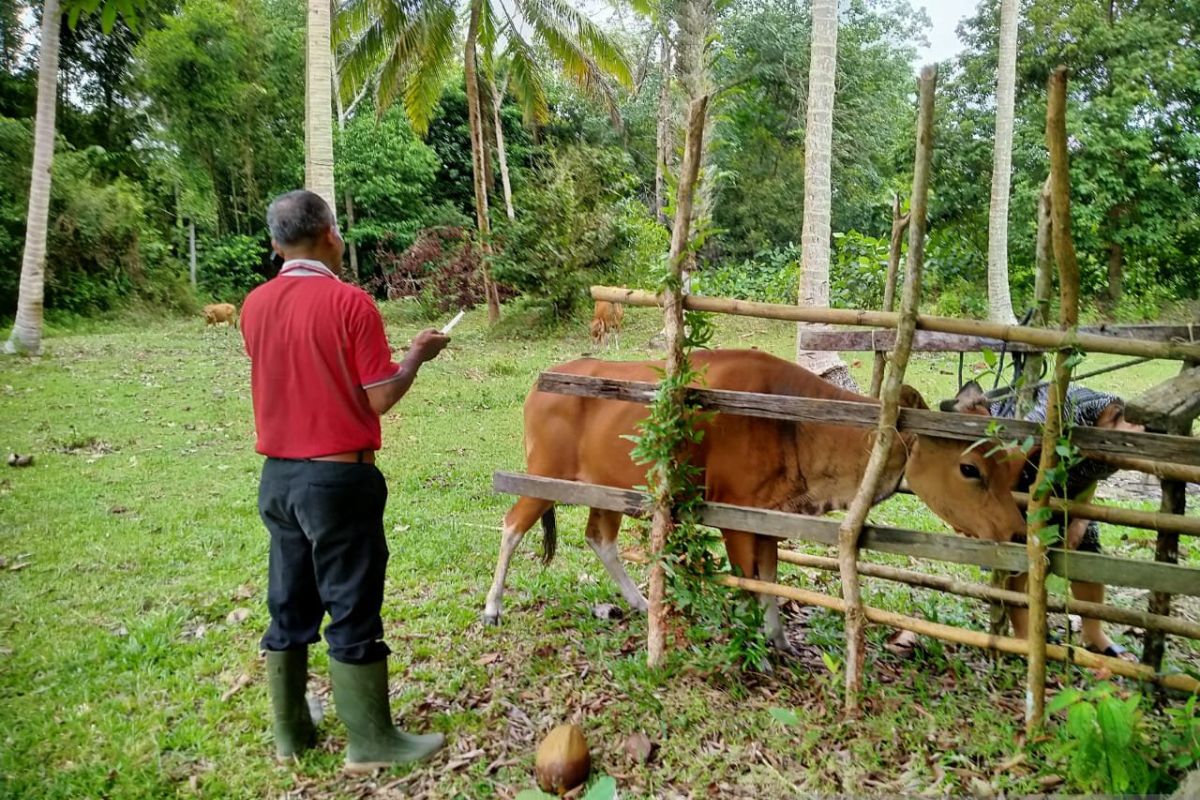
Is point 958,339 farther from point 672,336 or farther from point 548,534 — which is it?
point 548,534

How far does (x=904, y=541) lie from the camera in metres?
3.58

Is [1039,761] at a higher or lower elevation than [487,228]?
lower

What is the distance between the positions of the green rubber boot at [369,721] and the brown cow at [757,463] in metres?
1.38

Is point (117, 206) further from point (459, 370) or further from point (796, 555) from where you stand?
point (796, 555)

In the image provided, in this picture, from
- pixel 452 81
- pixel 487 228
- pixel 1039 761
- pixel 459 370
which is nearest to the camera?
pixel 1039 761

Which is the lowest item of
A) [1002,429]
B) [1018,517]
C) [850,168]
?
[1018,517]

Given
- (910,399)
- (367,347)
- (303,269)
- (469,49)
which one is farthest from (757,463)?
(469,49)

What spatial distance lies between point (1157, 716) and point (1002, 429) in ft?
4.89

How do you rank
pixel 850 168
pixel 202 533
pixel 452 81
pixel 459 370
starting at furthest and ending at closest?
pixel 452 81, pixel 850 168, pixel 459 370, pixel 202 533

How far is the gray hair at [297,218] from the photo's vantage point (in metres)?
3.24

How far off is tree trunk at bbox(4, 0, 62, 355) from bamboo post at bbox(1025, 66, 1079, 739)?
48.3ft

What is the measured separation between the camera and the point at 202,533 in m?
6.34

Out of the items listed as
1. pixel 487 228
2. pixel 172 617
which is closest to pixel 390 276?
pixel 487 228

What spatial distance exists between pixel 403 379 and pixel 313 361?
0.35 metres
